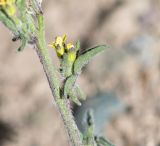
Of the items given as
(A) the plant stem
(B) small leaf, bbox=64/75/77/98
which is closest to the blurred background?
(A) the plant stem

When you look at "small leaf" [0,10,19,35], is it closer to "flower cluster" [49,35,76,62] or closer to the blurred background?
"flower cluster" [49,35,76,62]

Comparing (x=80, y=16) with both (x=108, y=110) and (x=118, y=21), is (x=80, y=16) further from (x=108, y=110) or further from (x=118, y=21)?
(x=108, y=110)

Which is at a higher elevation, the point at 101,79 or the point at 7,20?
the point at 7,20

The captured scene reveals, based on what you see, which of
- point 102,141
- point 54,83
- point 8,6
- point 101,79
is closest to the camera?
point 8,6

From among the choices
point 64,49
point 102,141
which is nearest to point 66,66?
point 64,49

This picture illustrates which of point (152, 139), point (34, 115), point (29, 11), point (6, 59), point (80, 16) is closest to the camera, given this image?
point (29, 11)

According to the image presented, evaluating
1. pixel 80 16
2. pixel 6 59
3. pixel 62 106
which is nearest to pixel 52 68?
pixel 62 106

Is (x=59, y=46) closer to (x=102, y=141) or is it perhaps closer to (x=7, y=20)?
(x=7, y=20)

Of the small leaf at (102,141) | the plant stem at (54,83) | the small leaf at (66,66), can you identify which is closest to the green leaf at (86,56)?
the small leaf at (66,66)
